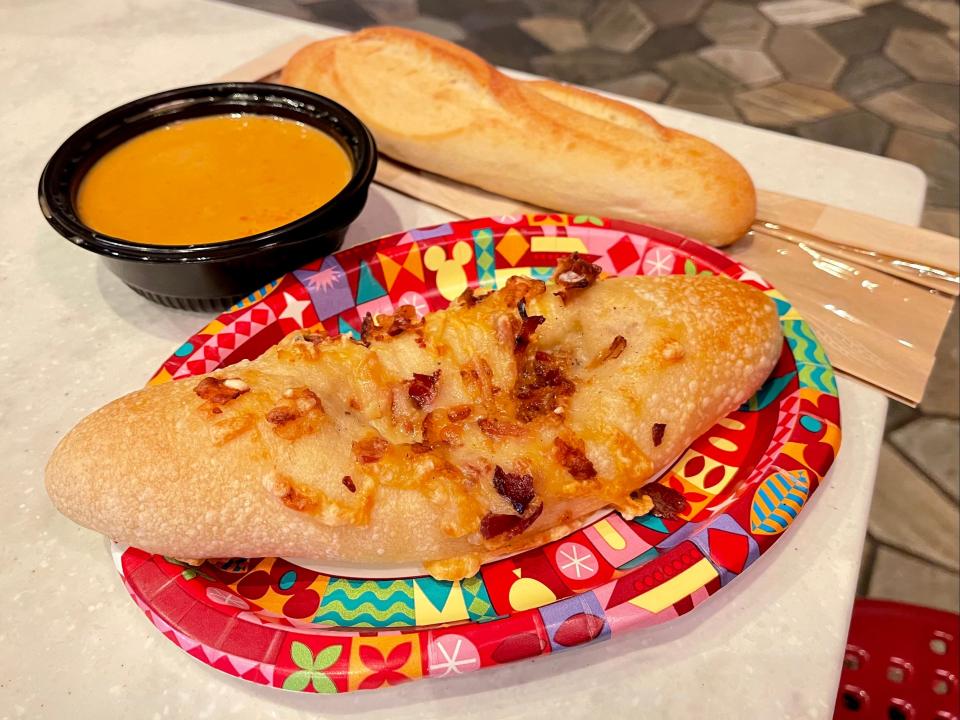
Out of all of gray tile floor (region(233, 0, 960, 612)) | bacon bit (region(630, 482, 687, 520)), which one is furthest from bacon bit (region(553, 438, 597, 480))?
gray tile floor (region(233, 0, 960, 612))

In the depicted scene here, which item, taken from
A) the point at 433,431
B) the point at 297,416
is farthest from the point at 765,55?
the point at 297,416

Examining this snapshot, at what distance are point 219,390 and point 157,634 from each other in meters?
0.33

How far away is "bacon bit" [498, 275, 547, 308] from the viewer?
112cm

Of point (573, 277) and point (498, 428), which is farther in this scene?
point (573, 277)

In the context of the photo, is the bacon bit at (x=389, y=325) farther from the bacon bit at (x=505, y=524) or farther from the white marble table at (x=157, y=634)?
the white marble table at (x=157, y=634)

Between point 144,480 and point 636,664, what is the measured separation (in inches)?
25.5

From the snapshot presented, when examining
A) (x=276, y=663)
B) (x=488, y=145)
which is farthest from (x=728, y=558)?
(x=488, y=145)

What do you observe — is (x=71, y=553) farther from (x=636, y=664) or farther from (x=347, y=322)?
(x=636, y=664)

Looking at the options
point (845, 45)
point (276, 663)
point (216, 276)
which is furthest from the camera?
point (845, 45)

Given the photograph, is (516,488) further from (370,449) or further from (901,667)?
(901,667)

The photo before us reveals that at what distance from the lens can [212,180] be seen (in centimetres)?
147

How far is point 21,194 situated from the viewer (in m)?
1.76

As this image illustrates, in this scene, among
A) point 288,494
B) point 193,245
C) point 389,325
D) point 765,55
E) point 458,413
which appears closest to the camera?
point 288,494

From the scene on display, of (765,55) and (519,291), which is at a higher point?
(519,291)
